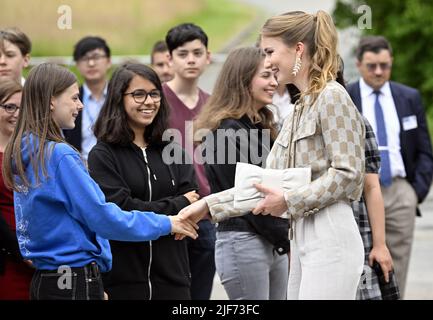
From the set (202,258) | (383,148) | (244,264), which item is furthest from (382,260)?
(383,148)

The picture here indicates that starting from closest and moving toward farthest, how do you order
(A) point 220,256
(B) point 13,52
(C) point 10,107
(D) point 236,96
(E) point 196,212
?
(E) point 196,212, (C) point 10,107, (A) point 220,256, (D) point 236,96, (B) point 13,52

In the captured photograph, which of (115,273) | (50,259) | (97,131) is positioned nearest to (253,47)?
(97,131)

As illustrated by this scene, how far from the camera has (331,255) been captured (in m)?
4.10

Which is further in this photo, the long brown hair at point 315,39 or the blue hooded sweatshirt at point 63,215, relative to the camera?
the blue hooded sweatshirt at point 63,215

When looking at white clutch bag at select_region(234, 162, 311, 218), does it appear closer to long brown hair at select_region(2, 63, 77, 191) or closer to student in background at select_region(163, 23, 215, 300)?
long brown hair at select_region(2, 63, 77, 191)

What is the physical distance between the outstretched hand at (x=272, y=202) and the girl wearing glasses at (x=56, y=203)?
0.87 m

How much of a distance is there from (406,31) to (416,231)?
5168mm

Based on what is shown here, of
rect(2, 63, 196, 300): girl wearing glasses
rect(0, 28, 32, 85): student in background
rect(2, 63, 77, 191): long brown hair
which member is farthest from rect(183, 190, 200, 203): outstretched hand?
rect(0, 28, 32, 85): student in background

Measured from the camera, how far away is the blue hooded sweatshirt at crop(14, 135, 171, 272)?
4605 millimetres

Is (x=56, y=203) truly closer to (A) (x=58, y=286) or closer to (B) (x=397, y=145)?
(A) (x=58, y=286)

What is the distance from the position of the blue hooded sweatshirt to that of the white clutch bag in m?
0.69

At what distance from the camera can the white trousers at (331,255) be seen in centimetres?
410

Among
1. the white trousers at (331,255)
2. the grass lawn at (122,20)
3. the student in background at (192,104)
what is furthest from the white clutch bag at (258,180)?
the grass lawn at (122,20)

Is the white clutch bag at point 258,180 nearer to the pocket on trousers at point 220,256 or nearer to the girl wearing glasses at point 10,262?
the pocket on trousers at point 220,256
